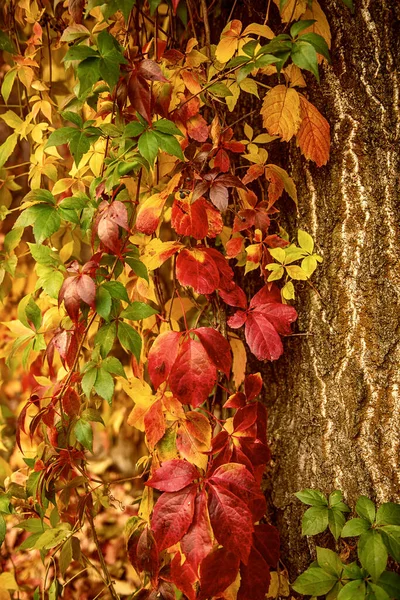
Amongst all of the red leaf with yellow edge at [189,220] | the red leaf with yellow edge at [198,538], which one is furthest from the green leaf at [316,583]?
the red leaf with yellow edge at [189,220]

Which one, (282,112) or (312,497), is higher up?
(282,112)

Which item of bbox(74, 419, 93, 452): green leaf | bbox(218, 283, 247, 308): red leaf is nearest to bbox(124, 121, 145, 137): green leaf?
bbox(218, 283, 247, 308): red leaf

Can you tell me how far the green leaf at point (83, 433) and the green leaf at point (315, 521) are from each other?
47 cm

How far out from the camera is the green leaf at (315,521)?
108 cm

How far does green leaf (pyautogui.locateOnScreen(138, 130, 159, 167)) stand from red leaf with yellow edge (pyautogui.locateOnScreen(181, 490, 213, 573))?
64 centimetres

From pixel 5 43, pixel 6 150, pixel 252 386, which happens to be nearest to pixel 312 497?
pixel 252 386

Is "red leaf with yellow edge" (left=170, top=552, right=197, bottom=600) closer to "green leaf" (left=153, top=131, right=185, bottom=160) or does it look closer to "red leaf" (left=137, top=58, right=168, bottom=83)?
"green leaf" (left=153, top=131, right=185, bottom=160)

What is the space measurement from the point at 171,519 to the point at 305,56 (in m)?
0.86

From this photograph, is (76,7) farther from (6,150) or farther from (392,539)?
(392,539)

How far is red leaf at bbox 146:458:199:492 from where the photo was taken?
3.26 ft

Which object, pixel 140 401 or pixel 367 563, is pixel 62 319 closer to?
pixel 140 401

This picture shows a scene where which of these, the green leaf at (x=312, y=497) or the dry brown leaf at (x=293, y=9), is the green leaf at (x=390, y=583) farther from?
the dry brown leaf at (x=293, y=9)

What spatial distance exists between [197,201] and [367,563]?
761 mm

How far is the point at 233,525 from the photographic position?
94 centimetres
